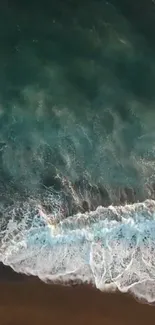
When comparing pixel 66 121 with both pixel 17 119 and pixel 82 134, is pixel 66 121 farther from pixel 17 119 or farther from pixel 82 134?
pixel 17 119

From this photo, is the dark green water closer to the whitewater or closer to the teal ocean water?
the teal ocean water

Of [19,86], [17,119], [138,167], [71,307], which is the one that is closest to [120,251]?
[71,307]

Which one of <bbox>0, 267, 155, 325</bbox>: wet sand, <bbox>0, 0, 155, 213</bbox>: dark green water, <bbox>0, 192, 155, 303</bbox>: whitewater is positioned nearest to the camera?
<bbox>0, 267, 155, 325</bbox>: wet sand

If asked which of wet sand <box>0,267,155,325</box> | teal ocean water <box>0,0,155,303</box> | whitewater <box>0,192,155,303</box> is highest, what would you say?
teal ocean water <box>0,0,155,303</box>

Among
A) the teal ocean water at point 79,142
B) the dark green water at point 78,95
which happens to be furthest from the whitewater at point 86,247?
the dark green water at point 78,95

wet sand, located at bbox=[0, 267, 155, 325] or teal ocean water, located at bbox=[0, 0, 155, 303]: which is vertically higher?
teal ocean water, located at bbox=[0, 0, 155, 303]

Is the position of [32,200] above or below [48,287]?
above

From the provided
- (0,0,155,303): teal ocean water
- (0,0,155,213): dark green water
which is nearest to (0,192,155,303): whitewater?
(0,0,155,303): teal ocean water

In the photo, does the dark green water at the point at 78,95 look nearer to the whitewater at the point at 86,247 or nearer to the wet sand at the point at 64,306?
the whitewater at the point at 86,247
